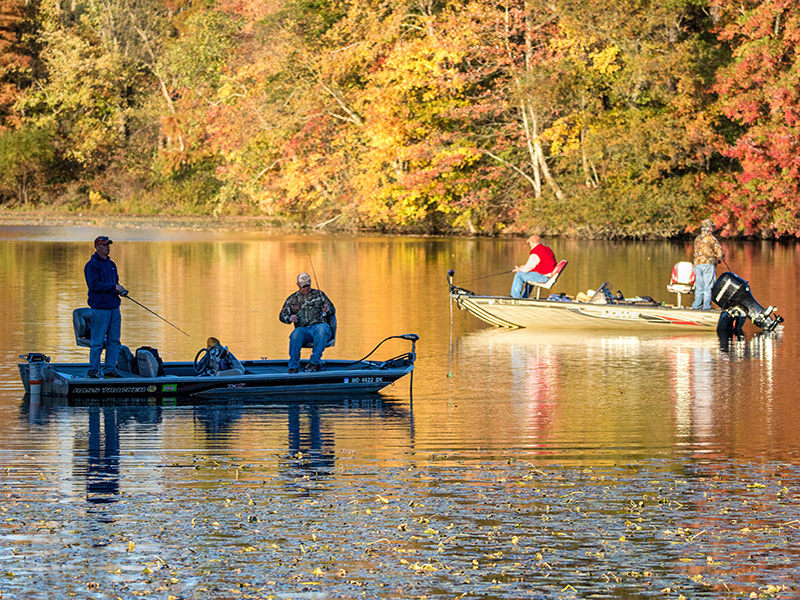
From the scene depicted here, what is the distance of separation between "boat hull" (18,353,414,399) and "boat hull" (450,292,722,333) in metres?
7.99

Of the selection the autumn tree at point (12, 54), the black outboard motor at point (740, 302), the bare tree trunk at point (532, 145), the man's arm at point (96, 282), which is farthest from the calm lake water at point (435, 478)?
the autumn tree at point (12, 54)

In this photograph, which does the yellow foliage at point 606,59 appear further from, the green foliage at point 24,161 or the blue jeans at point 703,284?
the green foliage at point 24,161

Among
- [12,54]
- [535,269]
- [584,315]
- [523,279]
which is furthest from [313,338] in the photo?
[12,54]

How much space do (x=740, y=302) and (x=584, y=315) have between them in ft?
8.64

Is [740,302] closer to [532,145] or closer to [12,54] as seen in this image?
[532,145]

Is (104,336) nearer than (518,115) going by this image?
Yes

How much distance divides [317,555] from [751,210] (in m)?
45.0

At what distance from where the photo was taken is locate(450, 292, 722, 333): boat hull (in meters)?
22.9

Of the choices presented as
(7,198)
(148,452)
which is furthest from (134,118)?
(148,452)

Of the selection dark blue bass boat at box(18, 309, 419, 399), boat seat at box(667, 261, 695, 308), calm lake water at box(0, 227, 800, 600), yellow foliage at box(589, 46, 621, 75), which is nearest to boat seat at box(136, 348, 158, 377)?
dark blue bass boat at box(18, 309, 419, 399)

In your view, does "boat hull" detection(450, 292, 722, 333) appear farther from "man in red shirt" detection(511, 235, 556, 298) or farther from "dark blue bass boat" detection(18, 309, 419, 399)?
"dark blue bass boat" detection(18, 309, 419, 399)

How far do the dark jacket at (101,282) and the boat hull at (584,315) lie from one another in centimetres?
891

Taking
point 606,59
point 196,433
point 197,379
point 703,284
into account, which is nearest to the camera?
point 196,433

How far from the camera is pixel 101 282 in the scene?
49.6 ft
